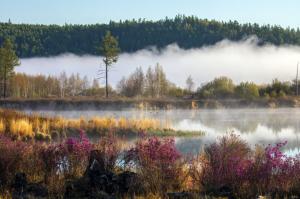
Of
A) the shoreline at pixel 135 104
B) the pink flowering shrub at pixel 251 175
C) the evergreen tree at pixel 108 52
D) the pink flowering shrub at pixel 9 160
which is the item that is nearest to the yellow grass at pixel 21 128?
the pink flowering shrub at pixel 9 160

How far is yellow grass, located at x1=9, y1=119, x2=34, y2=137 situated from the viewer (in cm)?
2534

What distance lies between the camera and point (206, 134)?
31.3 metres

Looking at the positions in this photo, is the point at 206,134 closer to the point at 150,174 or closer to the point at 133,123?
the point at 133,123

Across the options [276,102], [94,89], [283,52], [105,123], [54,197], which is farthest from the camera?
[283,52]

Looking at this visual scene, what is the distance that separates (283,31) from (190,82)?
91.0 meters

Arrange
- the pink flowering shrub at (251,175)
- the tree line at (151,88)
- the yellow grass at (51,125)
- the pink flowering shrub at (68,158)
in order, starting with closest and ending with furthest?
1. the pink flowering shrub at (251,175)
2. the pink flowering shrub at (68,158)
3. the yellow grass at (51,125)
4. the tree line at (151,88)

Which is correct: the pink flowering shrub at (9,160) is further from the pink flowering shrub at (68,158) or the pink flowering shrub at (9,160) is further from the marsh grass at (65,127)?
the marsh grass at (65,127)

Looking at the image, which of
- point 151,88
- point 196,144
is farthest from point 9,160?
point 151,88

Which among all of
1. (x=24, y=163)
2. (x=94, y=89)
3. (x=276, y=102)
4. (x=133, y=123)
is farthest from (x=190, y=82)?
(x=24, y=163)

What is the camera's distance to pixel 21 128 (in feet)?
84.8

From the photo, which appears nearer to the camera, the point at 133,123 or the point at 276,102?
the point at 133,123

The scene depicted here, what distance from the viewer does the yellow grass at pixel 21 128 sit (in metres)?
25.3

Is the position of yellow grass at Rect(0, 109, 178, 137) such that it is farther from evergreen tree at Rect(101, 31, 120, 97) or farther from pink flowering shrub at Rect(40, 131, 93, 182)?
evergreen tree at Rect(101, 31, 120, 97)

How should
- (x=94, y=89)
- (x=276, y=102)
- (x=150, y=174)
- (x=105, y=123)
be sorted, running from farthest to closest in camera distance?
(x=94, y=89), (x=276, y=102), (x=105, y=123), (x=150, y=174)
